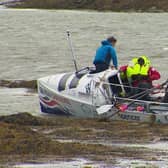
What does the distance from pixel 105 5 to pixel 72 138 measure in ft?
175

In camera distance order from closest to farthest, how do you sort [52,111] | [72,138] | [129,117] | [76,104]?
[72,138], [129,117], [76,104], [52,111]

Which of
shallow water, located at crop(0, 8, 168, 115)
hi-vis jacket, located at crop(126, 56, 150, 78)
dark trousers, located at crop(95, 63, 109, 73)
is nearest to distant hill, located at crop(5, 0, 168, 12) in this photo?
shallow water, located at crop(0, 8, 168, 115)

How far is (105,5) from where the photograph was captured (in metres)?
68.6

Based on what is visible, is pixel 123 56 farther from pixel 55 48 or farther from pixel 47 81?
pixel 47 81

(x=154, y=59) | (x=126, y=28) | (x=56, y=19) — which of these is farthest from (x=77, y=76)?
(x=56, y=19)

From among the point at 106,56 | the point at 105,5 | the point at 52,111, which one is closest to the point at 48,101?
the point at 52,111

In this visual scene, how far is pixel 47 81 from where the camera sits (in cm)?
2164

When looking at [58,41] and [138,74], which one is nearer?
[138,74]

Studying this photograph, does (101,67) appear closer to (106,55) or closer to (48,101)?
(106,55)

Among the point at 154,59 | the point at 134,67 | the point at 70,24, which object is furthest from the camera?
the point at 70,24

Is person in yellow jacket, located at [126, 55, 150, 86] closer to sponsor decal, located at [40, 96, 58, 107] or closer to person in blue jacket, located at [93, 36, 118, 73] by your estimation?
person in blue jacket, located at [93, 36, 118, 73]

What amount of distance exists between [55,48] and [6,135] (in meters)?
29.0

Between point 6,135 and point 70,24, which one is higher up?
point 6,135

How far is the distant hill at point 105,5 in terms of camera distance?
65.6 metres
